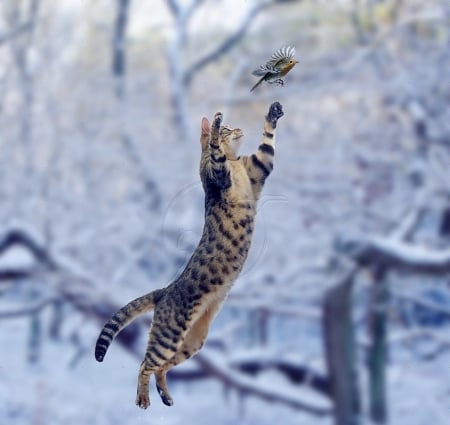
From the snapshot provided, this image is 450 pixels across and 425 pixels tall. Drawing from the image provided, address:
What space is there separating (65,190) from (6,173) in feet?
1.56

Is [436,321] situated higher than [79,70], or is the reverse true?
[79,70]

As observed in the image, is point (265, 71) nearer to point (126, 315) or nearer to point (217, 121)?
point (217, 121)

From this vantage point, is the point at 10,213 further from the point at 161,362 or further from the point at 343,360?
the point at 161,362

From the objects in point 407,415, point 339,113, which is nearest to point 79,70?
point 339,113

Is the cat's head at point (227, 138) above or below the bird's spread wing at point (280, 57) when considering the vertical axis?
below

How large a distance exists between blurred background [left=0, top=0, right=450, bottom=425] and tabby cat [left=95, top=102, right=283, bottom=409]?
2885 mm

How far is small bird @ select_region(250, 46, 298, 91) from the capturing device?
1.77ft

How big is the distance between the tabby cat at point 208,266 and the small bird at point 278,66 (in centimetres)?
2

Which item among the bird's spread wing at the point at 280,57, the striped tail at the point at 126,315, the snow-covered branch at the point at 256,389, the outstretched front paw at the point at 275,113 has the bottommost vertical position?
the snow-covered branch at the point at 256,389

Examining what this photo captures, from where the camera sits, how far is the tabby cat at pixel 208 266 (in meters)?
0.49

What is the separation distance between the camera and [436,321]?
4469 mm

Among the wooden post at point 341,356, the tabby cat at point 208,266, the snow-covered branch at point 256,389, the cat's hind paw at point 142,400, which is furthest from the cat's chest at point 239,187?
the wooden post at point 341,356

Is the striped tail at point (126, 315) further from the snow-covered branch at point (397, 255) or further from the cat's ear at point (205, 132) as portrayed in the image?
the snow-covered branch at point (397, 255)

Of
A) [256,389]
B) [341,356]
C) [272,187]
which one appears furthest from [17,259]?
[341,356]
